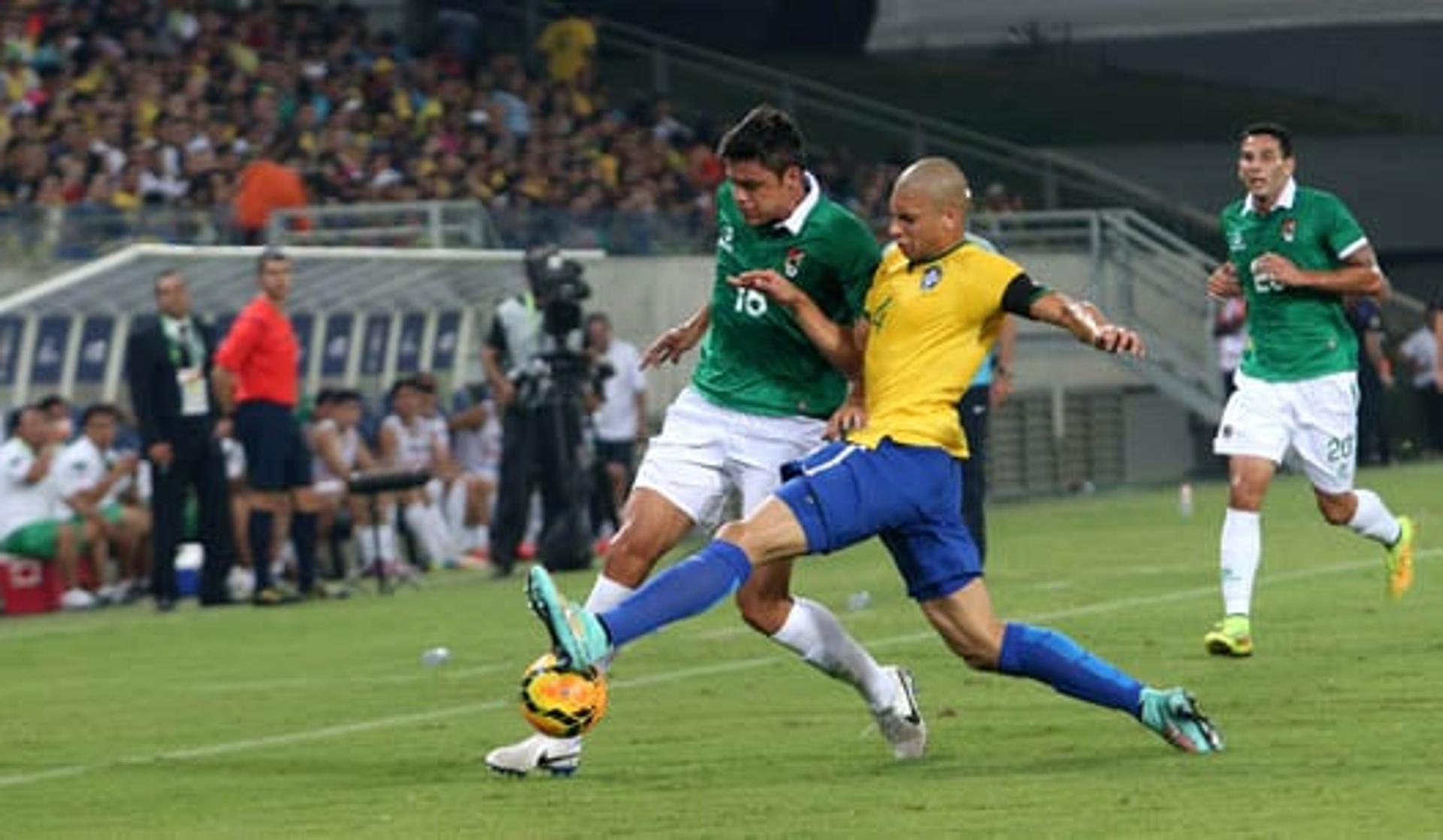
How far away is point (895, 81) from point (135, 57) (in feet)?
49.6

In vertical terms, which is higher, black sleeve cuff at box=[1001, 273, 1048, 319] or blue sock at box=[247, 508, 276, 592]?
black sleeve cuff at box=[1001, 273, 1048, 319]

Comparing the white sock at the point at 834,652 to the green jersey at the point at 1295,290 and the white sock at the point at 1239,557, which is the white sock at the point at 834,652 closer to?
the white sock at the point at 1239,557

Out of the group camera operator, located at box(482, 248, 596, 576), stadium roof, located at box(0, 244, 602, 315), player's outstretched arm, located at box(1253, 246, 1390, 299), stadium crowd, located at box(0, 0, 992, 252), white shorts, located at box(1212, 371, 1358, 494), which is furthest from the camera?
stadium crowd, located at box(0, 0, 992, 252)

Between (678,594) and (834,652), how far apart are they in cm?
135

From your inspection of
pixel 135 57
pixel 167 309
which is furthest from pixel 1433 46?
pixel 167 309

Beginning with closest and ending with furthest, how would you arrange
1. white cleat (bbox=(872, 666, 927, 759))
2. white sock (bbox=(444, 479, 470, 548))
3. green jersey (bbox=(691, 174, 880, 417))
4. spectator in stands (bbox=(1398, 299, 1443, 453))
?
white cleat (bbox=(872, 666, 927, 759)) → green jersey (bbox=(691, 174, 880, 417)) → white sock (bbox=(444, 479, 470, 548)) → spectator in stands (bbox=(1398, 299, 1443, 453))

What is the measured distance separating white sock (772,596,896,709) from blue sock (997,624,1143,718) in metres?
0.65

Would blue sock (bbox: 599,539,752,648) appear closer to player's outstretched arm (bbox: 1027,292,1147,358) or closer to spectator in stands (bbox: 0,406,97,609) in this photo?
player's outstretched arm (bbox: 1027,292,1147,358)

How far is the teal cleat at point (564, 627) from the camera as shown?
1093 centimetres

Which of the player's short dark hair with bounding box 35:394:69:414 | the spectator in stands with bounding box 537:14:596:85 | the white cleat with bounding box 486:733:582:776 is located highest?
the white cleat with bounding box 486:733:582:776

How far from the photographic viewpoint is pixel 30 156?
30.4 metres

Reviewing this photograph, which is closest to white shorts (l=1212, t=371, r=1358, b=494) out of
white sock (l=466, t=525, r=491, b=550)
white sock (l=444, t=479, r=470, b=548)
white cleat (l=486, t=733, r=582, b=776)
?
white cleat (l=486, t=733, r=582, b=776)

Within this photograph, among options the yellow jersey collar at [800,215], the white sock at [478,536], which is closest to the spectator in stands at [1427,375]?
the white sock at [478,536]

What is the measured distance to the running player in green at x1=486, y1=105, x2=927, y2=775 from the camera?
12.3 metres
